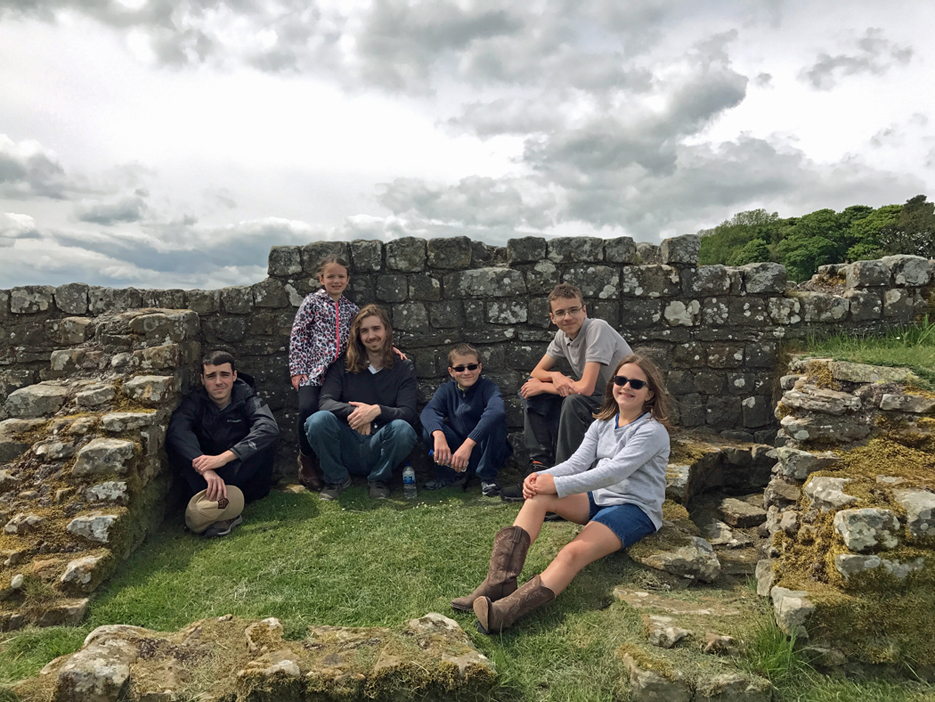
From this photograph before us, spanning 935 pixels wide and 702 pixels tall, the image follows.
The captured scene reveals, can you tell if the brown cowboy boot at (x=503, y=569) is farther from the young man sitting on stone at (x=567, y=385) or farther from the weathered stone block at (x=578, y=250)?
the weathered stone block at (x=578, y=250)

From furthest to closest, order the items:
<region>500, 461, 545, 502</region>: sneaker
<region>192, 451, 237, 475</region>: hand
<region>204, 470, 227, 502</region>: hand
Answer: <region>500, 461, 545, 502</region>: sneaker
<region>192, 451, 237, 475</region>: hand
<region>204, 470, 227, 502</region>: hand

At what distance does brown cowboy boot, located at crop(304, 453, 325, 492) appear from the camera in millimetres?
5473

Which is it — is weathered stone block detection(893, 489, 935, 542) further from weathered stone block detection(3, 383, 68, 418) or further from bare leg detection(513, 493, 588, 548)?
weathered stone block detection(3, 383, 68, 418)

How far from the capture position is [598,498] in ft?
12.4

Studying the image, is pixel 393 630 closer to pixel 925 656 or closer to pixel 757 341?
pixel 925 656

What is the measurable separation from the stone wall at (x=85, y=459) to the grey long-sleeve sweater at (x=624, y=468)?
309cm

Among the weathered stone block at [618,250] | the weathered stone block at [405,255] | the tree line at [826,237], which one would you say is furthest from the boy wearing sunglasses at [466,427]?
the tree line at [826,237]

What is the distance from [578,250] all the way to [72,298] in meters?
5.31

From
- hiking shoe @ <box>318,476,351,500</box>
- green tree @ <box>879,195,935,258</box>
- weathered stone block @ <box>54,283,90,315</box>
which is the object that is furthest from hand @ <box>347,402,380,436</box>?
green tree @ <box>879,195,935,258</box>

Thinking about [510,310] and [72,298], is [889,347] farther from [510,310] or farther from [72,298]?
[72,298]

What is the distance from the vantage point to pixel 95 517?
13.4 ft

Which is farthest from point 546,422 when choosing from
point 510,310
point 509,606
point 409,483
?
point 509,606

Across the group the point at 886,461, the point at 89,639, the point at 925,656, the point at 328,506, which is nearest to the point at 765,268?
the point at 886,461

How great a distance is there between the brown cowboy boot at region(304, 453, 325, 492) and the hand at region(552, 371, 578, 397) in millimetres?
2381
